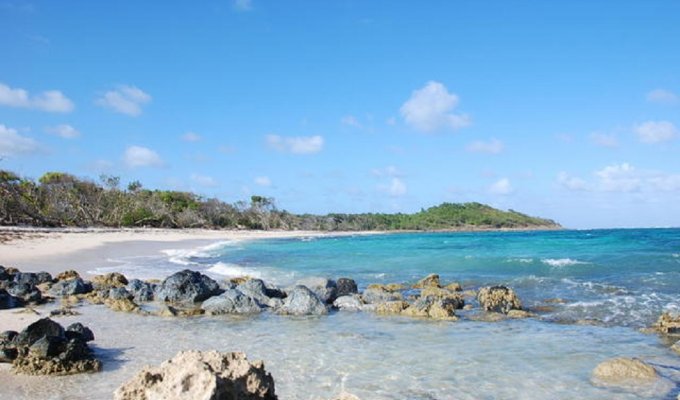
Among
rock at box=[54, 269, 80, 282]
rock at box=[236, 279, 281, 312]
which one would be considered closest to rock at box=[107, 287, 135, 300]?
rock at box=[236, 279, 281, 312]

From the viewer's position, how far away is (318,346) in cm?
923

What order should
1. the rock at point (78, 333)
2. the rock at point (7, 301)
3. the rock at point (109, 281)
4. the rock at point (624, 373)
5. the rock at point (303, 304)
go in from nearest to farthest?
the rock at point (624, 373) < the rock at point (78, 333) < the rock at point (7, 301) < the rock at point (303, 304) < the rock at point (109, 281)

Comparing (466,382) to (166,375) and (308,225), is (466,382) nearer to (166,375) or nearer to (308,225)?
(166,375)

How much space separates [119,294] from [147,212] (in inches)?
2330

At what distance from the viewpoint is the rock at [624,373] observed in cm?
713

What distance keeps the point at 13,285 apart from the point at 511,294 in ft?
42.2

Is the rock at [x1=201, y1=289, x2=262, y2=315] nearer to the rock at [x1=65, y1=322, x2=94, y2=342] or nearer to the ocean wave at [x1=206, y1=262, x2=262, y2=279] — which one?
the rock at [x1=65, y1=322, x2=94, y2=342]

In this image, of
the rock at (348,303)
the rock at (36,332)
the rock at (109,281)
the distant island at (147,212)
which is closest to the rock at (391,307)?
the rock at (348,303)

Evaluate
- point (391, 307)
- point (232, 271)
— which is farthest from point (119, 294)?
point (232, 271)

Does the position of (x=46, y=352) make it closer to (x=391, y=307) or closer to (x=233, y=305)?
(x=233, y=305)

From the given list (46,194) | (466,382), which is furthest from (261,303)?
(46,194)

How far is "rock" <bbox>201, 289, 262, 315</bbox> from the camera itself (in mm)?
12812

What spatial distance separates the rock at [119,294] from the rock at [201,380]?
10.3 metres

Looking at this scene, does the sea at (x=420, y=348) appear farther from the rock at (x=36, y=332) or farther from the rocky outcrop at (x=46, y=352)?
the rock at (x=36, y=332)
